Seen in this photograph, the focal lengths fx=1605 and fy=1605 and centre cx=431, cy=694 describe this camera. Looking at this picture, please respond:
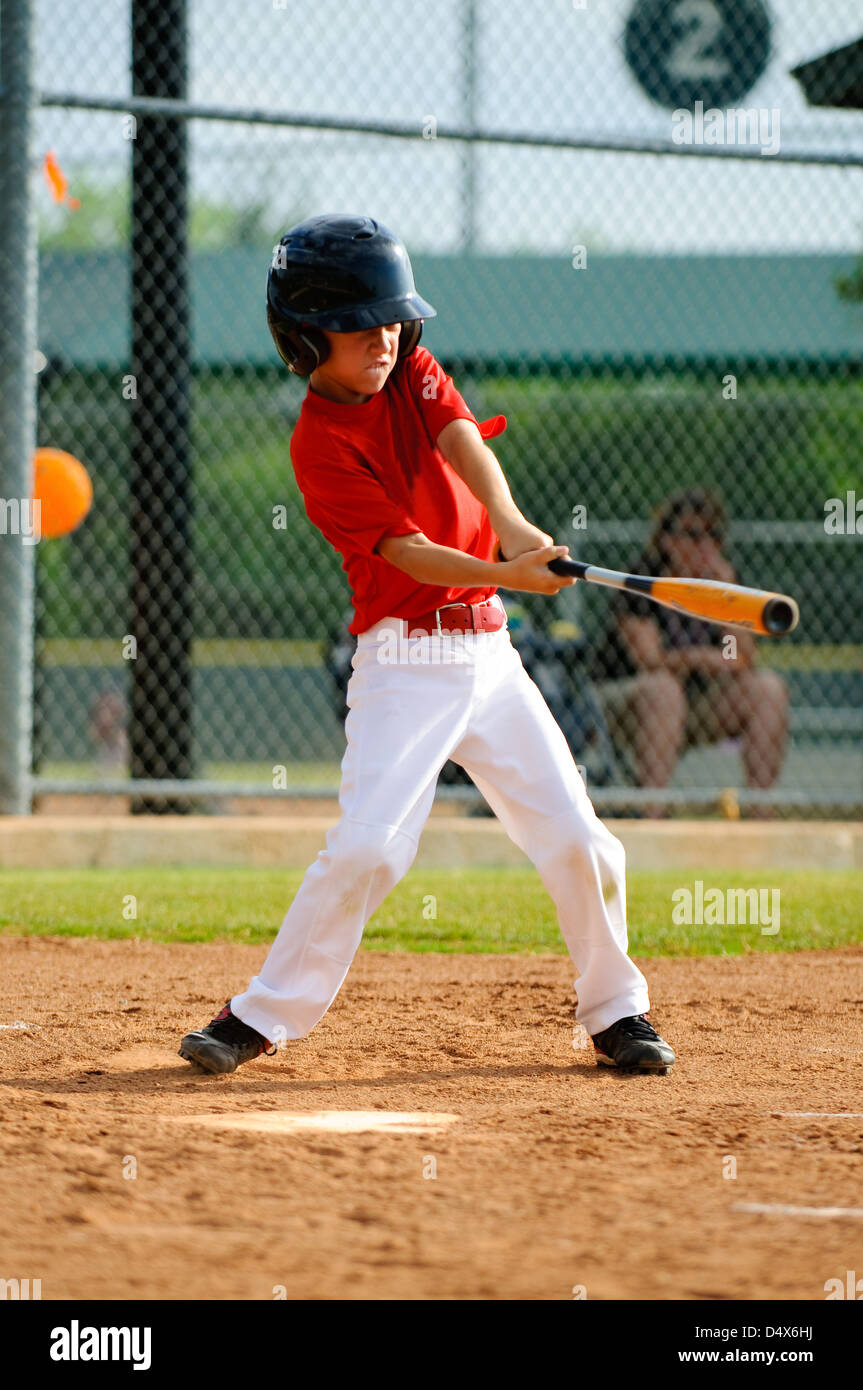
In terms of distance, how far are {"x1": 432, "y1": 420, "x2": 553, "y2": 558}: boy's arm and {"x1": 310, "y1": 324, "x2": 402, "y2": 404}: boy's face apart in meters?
A: 0.18

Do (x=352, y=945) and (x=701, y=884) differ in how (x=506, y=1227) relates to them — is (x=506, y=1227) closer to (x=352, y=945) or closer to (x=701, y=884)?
(x=352, y=945)

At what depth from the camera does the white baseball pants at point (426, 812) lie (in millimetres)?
3201

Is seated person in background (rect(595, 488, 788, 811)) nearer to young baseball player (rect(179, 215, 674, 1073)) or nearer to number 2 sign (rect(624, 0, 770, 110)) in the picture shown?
number 2 sign (rect(624, 0, 770, 110))

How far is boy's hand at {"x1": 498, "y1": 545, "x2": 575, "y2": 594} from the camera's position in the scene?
120 inches

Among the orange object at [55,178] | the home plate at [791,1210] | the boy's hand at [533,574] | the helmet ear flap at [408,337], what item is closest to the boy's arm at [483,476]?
the boy's hand at [533,574]

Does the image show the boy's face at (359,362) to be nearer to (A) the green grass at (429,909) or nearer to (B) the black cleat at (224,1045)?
(B) the black cleat at (224,1045)

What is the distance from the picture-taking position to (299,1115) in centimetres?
293

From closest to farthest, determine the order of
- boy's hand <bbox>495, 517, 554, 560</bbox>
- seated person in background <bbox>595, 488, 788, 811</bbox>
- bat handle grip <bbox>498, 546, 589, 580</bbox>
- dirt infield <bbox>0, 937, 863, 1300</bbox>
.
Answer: dirt infield <bbox>0, 937, 863, 1300</bbox> → bat handle grip <bbox>498, 546, 589, 580</bbox> → boy's hand <bbox>495, 517, 554, 560</bbox> → seated person in background <bbox>595, 488, 788, 811</bbox>

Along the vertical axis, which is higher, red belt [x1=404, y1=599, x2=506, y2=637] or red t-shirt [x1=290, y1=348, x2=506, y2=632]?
red t-shirt [x1=290, y1=348, x2=506, y2=632]

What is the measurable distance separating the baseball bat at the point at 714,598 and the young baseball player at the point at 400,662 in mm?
151

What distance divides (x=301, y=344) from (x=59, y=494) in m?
5.54

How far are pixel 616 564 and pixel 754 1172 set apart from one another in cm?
1086

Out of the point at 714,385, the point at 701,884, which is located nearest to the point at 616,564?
the point at 714,385

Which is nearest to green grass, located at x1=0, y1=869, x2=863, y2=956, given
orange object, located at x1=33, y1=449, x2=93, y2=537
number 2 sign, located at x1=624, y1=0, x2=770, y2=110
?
orange object, located at x1=33, y1=449, x2=93, y2=537
